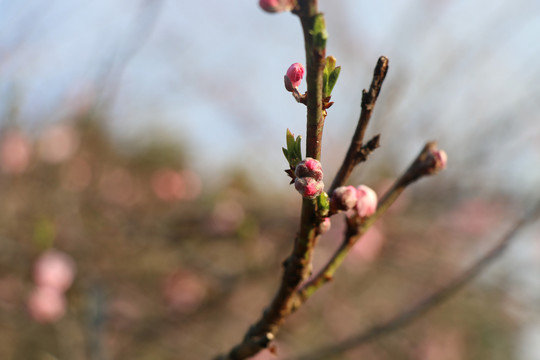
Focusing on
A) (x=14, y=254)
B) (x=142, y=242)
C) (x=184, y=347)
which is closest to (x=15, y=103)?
(x=14, y=254)

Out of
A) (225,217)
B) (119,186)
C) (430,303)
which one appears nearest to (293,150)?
(430,303)

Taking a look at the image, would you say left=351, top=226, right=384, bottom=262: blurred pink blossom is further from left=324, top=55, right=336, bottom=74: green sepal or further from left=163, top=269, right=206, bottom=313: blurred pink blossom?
left=324, top=55, right=336, bottom=74: green sepal

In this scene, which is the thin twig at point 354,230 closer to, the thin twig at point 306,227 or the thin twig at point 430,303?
the thin twig at point 306,227

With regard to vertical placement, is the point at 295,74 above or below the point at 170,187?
above

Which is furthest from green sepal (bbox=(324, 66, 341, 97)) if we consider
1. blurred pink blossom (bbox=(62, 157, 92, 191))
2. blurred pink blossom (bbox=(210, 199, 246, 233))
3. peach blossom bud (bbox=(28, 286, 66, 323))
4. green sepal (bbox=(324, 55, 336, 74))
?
blurred pink blossom (bbox=(62, 157, 92, 191))

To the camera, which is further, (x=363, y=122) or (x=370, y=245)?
(x=370, y=245)

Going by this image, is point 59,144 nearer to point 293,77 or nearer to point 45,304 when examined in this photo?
point 45,304
